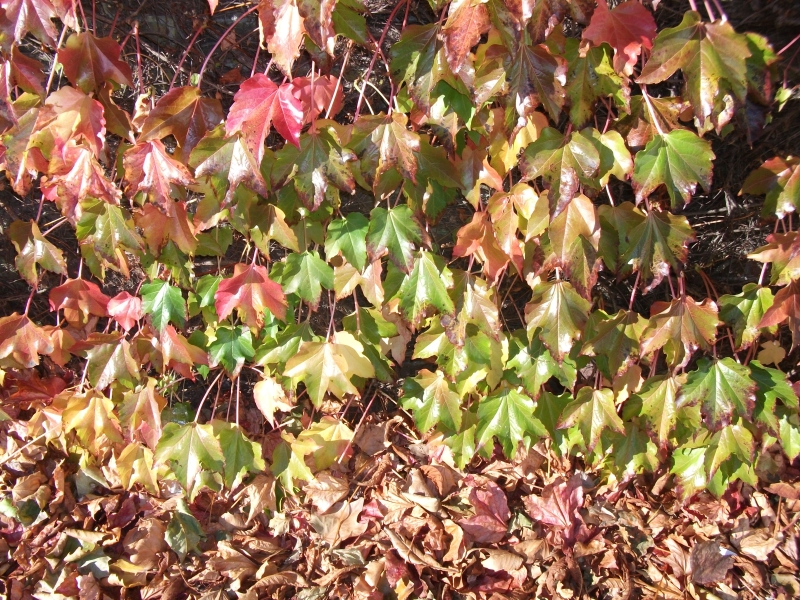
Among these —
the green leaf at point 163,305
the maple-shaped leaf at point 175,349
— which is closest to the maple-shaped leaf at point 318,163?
the green leaf at point 163,305

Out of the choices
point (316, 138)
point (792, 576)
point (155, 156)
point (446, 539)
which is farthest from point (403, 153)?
point (792, 576)

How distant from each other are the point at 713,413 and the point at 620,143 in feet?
2.68

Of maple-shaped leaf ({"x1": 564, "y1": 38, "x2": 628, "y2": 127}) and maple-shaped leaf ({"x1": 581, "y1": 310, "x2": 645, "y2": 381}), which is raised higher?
maple-shaped leaf ({"x1": 564, "y1": 38, "x2": 628, "y2": 127})

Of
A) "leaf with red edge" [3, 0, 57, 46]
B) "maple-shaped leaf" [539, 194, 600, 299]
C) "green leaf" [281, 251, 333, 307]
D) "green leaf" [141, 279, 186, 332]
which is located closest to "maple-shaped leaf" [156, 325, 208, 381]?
"green leaf" [141, 279, 186, 332]

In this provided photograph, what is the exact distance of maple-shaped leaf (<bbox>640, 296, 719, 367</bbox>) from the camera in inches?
62.1

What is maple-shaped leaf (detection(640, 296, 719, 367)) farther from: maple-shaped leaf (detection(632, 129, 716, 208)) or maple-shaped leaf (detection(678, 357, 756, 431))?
maple-shaped leaf (detection(632, 129, 716, 208))

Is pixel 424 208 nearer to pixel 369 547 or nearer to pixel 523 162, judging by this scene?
pixel 523 162

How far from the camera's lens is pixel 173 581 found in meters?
2.00

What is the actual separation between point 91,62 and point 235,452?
4.10 feet

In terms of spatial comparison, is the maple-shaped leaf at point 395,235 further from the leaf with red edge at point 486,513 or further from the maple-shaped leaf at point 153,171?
the leaf with red edge at point 486,513

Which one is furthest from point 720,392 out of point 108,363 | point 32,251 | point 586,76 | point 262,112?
point 32,251

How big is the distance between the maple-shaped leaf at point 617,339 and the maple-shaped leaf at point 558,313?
21cm

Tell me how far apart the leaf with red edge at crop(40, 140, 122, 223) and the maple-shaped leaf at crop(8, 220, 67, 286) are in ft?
1.31

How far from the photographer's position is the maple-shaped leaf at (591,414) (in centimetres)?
184
